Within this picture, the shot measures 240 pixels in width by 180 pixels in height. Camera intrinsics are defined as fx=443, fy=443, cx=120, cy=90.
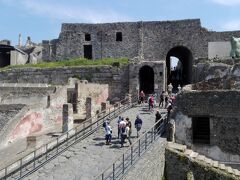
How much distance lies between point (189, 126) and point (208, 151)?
152 cm

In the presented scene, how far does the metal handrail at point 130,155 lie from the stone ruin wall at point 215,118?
1.19m

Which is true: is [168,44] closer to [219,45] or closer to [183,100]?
[219,45]

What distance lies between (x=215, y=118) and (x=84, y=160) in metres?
6.84

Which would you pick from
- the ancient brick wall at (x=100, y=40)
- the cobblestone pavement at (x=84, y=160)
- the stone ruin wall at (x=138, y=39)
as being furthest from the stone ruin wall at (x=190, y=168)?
the ancient brick wall at (x=100, y=40)

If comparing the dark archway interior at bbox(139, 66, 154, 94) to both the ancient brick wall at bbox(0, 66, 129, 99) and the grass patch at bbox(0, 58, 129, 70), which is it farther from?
the ancient brick wall at bbox(0, 66, 129, 99)

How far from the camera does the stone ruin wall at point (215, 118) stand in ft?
69.5

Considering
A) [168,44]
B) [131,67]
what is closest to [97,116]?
[131,67]

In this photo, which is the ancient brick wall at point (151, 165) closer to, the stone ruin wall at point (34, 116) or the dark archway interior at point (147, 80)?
the stone ruin wall at point (34, 116)

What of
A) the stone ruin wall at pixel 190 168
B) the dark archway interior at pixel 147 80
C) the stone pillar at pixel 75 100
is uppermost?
the dark archway interior at pixel 147 80

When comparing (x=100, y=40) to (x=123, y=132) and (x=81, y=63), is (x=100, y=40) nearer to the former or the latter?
(x=81, y=63)

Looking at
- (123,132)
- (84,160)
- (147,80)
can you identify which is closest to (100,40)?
(147,80)

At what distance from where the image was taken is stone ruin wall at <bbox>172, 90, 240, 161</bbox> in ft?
69.5

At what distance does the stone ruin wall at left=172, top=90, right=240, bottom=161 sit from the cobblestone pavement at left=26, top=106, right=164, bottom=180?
2.69 metres

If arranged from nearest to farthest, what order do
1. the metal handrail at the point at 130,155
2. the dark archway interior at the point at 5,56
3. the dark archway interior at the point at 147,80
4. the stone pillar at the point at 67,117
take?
1. the metal handrail at the point at 130,155
2. the stone pillar at the point at 67,117
3. the dark archway interior at the point at 147,80
4. the dark archway interior at the point at 5,56
